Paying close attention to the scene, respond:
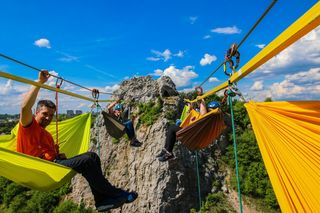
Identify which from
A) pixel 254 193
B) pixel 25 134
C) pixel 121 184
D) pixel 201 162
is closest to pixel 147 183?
pixel 121 184

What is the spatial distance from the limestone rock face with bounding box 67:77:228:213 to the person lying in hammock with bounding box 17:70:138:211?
771 centimetres

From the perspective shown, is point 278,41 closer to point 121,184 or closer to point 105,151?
point 121,184

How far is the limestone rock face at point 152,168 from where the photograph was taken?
39.4ft

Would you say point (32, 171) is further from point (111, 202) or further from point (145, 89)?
point (145, 89)

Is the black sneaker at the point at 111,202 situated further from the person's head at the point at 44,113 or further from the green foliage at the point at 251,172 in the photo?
the green foliage at the point at 251,172

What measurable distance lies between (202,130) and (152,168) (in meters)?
7.94

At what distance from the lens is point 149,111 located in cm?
1388

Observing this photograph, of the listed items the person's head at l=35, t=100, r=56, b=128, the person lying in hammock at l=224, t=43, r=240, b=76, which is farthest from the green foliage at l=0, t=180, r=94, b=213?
the person lying in hammock at l=224, t=43, r=240, b=76

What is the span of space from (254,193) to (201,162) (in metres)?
2.50

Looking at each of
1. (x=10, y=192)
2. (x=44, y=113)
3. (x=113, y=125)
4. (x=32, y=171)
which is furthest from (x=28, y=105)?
(x=10, y=192)

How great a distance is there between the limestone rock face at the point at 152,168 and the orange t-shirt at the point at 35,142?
767cm

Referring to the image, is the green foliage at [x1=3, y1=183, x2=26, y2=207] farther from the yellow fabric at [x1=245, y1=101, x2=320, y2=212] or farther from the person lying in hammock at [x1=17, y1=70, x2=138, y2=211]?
the yellow fabric at [x1=245, y1=101, x2=320, y2=212]

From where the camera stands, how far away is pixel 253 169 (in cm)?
1334

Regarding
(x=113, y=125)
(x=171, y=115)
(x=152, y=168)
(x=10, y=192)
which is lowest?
(x=10, y=192)
